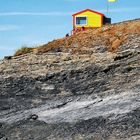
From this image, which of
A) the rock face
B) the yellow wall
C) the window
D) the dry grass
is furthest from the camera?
the window

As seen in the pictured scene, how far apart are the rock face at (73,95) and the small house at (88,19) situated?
1786 centimetres

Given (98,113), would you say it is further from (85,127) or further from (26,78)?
(26,78)

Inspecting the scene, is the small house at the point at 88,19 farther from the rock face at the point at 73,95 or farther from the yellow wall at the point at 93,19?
the rock face at the point at 73,95

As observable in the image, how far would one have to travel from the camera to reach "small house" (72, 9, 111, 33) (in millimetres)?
49281

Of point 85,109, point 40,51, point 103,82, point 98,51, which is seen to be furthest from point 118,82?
point 40,51

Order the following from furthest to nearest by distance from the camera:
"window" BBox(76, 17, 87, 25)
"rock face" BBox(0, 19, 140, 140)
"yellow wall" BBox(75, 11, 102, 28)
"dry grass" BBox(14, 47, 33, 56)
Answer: "window" BBox(76, 17, 87, 25), "yellow wall" BBox(75, 11, 102, 28), "dry grass" BBox(14, 47, 33, 56), "rock face" BBox(0, 19, 140, 140)

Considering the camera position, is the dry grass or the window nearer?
the dry grass

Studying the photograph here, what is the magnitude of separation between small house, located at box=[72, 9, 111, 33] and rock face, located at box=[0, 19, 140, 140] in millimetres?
17864

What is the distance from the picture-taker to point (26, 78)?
1145 inches

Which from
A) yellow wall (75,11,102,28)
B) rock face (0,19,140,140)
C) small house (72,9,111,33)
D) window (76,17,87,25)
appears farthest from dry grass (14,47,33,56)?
window (76,17,87,25)

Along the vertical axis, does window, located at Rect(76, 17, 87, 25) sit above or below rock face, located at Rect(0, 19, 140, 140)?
above

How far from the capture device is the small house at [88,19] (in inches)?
1940

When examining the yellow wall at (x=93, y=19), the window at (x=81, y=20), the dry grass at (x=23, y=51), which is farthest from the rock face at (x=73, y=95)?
the window at (x=81, y=20)

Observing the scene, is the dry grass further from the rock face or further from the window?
the window
